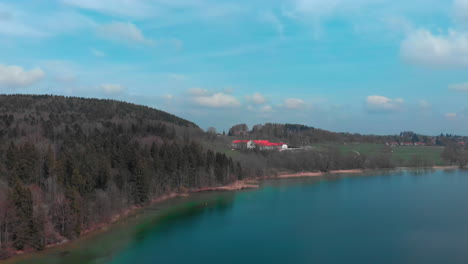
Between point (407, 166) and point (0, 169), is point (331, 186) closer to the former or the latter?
point (407, 166)

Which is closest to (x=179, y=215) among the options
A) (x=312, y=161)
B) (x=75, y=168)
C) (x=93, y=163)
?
(x=93, y=163)

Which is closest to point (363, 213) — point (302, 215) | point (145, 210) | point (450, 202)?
point (302, 215)

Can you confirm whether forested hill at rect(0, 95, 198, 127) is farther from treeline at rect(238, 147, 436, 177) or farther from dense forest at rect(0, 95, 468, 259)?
treeline at rect(238, 147, 436, 177)

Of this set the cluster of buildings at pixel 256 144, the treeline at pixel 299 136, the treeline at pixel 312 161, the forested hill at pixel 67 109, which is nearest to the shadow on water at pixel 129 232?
the treeline at pixel 312 161

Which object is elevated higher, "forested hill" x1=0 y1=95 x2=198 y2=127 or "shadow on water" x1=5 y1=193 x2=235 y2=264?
"forested hill" x1=0 y1=95 x2=198 y2=127

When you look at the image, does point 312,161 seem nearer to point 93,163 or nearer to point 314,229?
point 314,229

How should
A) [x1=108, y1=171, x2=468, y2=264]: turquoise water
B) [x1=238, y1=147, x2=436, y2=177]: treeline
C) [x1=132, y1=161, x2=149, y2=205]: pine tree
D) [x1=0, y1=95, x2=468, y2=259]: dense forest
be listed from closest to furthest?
1. [x1=108, y1=171, x2=468, y2=264]: turquoise water
2. [x1=0, y1=95, x2=468, y2=259]: dense forest
3. [x1=132, y1=161, x2=149, y2=205]: pine tree
4. [x1=238, y1=147, x2=436, y2=177]: treeline

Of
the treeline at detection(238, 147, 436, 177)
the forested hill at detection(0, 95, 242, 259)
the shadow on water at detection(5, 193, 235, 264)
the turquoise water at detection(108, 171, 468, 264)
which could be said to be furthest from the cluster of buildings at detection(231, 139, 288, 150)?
the shadow on water at detection(5, 193, 235, 264)
